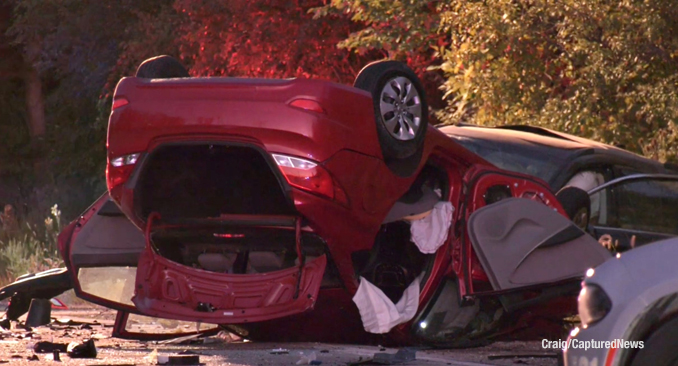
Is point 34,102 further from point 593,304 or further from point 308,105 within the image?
point 593,304

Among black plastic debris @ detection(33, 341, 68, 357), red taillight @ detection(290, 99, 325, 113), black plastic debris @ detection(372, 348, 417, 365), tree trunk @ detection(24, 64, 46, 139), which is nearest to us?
red taillight @ detection(290, 99, 325, 113)

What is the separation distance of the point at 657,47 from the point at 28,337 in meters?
7.07

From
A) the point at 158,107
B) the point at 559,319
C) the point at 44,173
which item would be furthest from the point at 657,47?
the point at 44,173

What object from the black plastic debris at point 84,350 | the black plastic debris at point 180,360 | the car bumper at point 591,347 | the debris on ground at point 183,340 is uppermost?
the car bumper at point 591,347

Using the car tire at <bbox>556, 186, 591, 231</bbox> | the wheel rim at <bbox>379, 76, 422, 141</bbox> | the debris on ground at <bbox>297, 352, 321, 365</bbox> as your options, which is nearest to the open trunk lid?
the debris on ground at <bbox>297, 352, 321, 365</bbox>

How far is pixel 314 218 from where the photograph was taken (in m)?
8.00

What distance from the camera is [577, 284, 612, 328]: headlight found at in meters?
5.38

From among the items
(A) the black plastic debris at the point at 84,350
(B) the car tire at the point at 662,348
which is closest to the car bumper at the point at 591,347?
(B) the car tire at the point at 662,348

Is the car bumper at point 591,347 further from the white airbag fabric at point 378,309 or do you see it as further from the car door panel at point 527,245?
the white airbag fabric at point 378,309

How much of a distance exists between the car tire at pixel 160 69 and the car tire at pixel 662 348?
4354 millimetres

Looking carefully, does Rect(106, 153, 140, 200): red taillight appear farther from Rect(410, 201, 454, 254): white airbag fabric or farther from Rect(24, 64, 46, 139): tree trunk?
Rect(24, 64, 46, 139): tree trunk

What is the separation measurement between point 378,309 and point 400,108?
4.26ft

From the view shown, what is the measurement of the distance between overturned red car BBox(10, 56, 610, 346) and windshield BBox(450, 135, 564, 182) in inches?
35.1

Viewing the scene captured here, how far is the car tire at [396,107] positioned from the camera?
811cm
